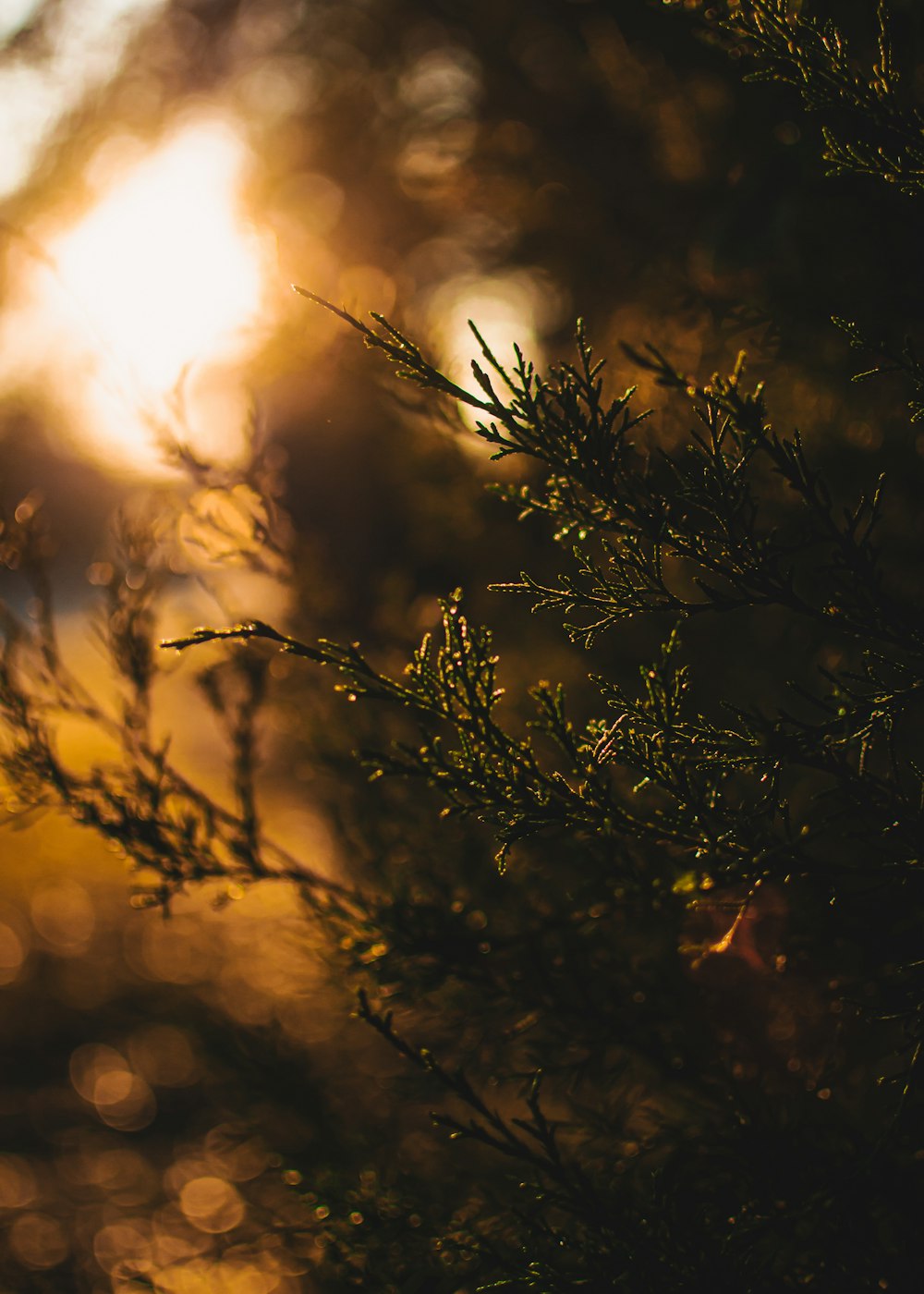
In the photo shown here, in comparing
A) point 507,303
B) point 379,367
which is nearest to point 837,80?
point 379,367

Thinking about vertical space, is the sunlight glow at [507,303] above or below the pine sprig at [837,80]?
above

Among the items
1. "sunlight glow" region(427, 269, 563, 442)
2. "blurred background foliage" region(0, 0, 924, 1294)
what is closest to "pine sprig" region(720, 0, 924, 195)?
"blurred background foliage" region(0, 0, 924, 1294)

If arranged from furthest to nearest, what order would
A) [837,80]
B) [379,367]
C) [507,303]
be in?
1. [507,303]
2. [379,367]
3. [837,80]

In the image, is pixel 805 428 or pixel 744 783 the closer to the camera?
pixel 805 428

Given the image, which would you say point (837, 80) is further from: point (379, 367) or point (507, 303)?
point (507, 303)

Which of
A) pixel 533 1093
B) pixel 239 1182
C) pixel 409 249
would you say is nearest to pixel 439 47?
pixel 409 249

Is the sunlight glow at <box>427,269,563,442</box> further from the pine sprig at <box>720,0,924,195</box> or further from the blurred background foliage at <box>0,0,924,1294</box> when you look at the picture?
the pine sprig at <box>720,0,924,195</box>

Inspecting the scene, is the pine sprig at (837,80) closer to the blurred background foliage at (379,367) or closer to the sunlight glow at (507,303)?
the blurred background foliage at (379,367)

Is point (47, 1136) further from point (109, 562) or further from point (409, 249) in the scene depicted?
point (409, 249)

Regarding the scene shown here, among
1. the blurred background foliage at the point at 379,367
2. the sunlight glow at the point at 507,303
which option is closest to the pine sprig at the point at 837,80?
the blurred background foliage at the point at 379,367
